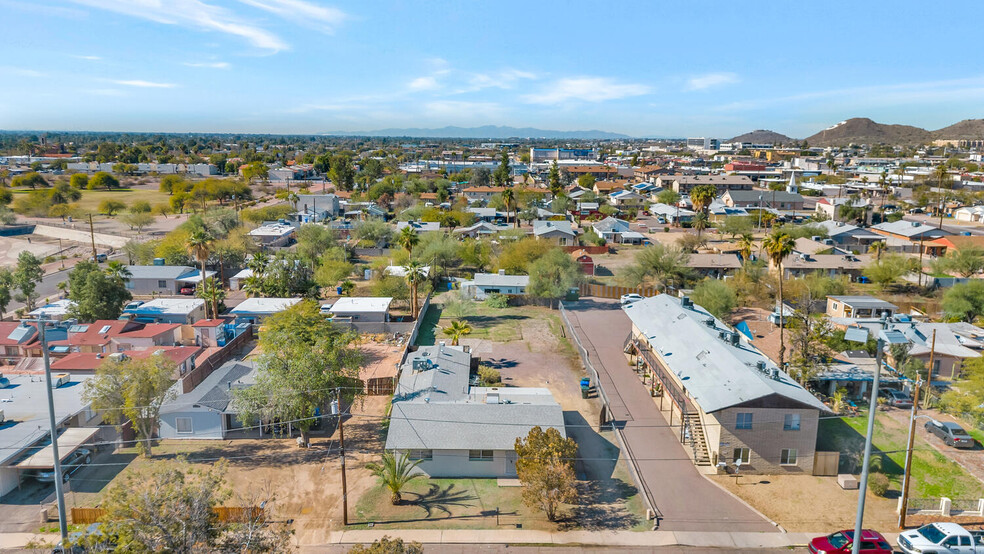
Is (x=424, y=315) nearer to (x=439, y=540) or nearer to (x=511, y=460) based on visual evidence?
(x=511, y=460)

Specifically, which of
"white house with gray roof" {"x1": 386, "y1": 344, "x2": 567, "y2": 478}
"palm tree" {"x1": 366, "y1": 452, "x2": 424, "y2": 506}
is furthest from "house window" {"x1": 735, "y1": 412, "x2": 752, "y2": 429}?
"palm tree" {"x1": 366, "y1": 452, "x2": 424, "y2": 506}

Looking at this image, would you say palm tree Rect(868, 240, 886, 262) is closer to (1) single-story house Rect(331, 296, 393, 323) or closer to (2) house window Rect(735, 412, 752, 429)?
(2) house window Rect(735, 412, 752, 429)

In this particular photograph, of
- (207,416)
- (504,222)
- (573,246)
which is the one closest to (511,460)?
(207,416)

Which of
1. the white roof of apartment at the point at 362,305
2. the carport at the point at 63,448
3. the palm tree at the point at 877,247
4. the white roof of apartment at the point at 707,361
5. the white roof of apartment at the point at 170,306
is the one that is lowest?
the carport at the point at 63,448

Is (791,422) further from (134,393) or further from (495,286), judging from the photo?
(495,286)

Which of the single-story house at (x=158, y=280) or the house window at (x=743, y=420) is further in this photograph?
the single-story house at (x=158, y=280)

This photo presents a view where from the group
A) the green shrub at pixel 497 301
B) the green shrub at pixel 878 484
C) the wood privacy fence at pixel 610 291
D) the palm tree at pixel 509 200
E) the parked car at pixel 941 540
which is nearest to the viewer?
the parked car at pixel 941 540

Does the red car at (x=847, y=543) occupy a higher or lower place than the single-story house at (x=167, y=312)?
lower

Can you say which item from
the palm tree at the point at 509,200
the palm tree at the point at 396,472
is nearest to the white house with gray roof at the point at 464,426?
the palm tree at the point at 396,472

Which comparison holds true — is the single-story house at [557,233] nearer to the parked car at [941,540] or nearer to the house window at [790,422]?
the house window at [790,422]
